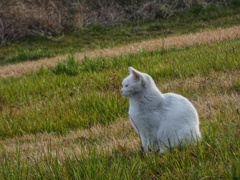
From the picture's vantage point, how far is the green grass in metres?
17.0

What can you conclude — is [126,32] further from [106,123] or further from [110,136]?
[110,136]

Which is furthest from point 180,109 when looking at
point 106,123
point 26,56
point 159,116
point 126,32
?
point 126,32

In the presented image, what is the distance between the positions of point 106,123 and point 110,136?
0.69 metres

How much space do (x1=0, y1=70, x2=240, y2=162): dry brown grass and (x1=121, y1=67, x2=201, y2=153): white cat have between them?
0.24 meters

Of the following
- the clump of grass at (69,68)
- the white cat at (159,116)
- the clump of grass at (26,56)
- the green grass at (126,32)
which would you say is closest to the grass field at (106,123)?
the clump of grass at (69,68)

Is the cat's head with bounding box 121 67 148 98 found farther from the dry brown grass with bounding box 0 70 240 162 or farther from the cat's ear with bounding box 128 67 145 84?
the dry brown grass with bounding box 0 70 240 162

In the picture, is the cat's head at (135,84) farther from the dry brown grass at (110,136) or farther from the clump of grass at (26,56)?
the clump of grass at (26,56)

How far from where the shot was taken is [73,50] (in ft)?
54.6

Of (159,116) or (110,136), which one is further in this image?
(110,136)

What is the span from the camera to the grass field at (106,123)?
2.69 m

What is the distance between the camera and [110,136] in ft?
13.8

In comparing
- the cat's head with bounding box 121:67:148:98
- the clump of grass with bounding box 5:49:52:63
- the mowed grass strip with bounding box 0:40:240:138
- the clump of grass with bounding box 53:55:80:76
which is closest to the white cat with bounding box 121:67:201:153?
the cat's head with bounding box 121:67:148:98

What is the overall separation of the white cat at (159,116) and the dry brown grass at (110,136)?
0.80 feet

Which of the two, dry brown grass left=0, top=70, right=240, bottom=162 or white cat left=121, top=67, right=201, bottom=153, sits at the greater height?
white cat left=121, top=67, right=201, bottom=153
